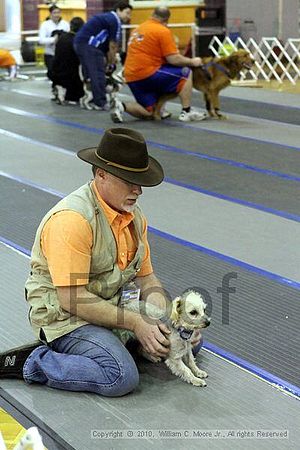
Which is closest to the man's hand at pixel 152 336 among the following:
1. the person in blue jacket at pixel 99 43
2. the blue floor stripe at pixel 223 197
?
the blue floor stripe at pixel 223 197

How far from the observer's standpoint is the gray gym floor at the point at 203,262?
9.71 feet

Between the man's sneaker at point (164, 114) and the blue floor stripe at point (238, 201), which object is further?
the man's sneaker at point (164, 114)

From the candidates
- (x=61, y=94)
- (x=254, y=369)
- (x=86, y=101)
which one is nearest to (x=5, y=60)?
(x=61, y=94)

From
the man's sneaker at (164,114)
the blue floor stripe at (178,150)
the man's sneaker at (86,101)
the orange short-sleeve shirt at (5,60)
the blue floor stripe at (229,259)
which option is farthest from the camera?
the orange short-sleeve shirt at (5,60)

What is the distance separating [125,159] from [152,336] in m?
0.65

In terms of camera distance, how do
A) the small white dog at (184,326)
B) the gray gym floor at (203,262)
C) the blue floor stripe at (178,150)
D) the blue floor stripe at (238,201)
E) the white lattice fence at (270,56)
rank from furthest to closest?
the white lattice fence at (270,56)
the blue floor stripe at (178,150)
the blue floor stripe at (238,201)
the small white dog at (184,326)
the gray gym floor at (203,262)

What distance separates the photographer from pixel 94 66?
34.6 ft

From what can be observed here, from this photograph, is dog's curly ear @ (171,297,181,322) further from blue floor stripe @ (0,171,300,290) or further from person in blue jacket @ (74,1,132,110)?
person in blue jacket @ (74,1,132,110)

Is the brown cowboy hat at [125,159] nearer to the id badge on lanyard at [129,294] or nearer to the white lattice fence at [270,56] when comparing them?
the id badge on lanyard at [129,294]

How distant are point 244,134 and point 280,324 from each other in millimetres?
5157

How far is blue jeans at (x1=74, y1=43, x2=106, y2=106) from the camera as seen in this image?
10.6m

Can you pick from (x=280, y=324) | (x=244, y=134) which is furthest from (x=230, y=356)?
(x=244, y=134)

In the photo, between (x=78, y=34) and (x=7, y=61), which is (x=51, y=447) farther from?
(x=7, y=61)

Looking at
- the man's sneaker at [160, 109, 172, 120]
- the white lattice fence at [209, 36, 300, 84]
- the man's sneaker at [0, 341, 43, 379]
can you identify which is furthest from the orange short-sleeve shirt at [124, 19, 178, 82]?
the man's sneaker at [0, 341, 43, 379]
